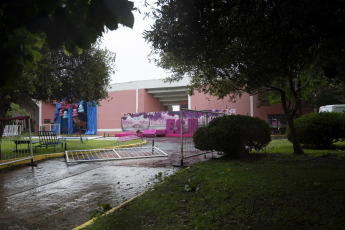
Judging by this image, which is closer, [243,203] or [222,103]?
[243,203]

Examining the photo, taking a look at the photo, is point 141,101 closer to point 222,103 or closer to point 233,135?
point 222,103

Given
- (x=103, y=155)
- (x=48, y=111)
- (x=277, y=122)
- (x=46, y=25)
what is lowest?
(x=103, y=155)

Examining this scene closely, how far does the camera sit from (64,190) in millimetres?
5023

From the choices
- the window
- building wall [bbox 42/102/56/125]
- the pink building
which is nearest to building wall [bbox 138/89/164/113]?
the pink building

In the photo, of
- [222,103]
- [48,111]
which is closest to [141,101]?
[222,103]

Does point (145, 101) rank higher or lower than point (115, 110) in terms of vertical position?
higher

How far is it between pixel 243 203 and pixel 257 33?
3014mm

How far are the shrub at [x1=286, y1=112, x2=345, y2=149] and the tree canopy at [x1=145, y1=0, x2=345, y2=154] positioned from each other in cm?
437

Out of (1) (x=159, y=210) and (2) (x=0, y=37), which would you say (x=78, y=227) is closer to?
(1) (x=159, y=210)

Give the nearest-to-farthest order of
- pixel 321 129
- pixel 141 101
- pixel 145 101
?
pixel 321 129 < pixel 141 101 < pixel 145 101

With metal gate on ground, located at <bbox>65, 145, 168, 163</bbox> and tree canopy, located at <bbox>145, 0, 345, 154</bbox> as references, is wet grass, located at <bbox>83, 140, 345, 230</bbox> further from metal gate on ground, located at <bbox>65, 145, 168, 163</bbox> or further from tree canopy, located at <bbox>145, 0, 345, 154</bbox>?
metal gate on ground, located at <bbox>65, 145, 168, 163</bbox>

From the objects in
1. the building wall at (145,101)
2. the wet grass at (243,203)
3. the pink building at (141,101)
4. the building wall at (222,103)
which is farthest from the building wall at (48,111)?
the wet grass at (243,203)

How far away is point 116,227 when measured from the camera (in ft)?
9.86

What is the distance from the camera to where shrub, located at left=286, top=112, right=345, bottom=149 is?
882cm
